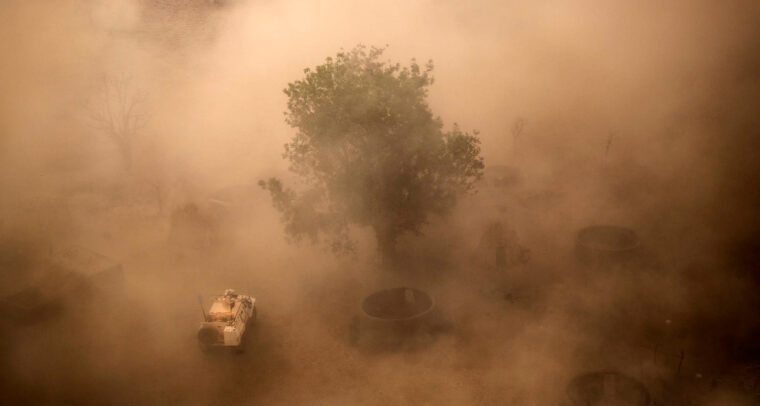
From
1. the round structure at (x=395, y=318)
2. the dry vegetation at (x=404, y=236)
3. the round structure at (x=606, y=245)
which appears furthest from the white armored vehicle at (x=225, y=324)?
the round structure at (x=606, y=245)

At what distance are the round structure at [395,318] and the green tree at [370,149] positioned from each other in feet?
4.12

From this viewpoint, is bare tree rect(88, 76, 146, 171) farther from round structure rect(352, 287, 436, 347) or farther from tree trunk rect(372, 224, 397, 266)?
round structure rect(352, 287, 436, 347)

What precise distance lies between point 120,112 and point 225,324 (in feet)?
45.6

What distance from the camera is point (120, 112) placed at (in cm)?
1962

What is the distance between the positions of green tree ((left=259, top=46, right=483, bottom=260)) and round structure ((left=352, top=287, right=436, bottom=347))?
4.12 feet

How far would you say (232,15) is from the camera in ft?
64.5

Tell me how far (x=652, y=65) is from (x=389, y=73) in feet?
37.3

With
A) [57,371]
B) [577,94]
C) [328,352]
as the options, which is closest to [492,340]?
[328,352]

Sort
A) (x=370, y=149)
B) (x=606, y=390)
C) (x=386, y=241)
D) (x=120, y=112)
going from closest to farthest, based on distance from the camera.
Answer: (x=606, y=390), (x=370, y=149), (x=386, y=241), (x=120, y=112)

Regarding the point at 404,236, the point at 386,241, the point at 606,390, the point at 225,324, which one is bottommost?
the point at 606,390

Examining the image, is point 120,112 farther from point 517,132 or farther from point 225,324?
point 517,132

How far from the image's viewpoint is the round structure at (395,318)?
903 centimetres

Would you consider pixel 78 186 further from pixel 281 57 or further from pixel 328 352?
pixel 328 352

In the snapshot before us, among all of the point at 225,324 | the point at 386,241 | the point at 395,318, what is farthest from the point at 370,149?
the point at 225,324
